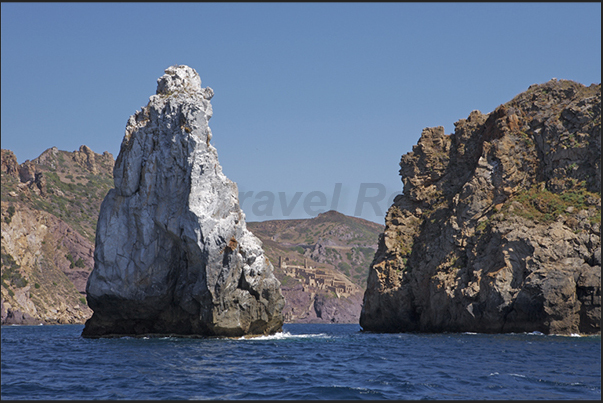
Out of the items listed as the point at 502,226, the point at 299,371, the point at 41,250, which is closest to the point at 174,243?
the point at 299,371

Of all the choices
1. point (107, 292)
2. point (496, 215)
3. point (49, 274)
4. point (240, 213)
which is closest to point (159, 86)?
point (240, 213)

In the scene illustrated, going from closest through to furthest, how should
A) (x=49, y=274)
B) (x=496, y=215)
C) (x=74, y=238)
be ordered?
(x=496, y=215), (x=49, y=274), (x=74, y=238)

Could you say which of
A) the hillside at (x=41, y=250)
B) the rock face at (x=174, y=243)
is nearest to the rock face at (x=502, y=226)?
the rock face at (x=174, y=243)

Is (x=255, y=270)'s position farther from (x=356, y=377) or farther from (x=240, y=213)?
(x=356, y=377)

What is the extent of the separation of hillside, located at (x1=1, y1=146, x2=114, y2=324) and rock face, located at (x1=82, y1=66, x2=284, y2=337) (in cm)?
5566

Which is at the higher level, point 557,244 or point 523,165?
point 523,165

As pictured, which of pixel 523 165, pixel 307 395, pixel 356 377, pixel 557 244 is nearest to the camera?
pixel 307 395

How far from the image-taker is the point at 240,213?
51.2 m

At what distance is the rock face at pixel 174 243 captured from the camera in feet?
160

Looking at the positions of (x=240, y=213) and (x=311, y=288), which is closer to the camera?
(x=240, y=213)

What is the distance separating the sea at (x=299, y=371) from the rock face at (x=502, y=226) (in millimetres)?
9393

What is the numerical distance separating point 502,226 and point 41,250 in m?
92.0

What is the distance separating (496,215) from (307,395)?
138ft

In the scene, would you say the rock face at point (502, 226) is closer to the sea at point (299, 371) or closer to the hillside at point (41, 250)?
the sea at point (299, 371)
